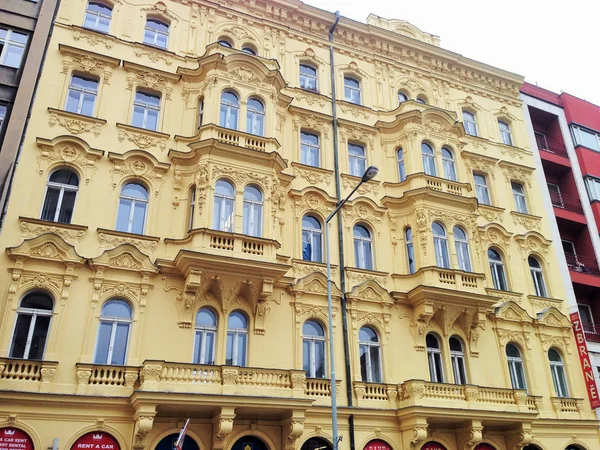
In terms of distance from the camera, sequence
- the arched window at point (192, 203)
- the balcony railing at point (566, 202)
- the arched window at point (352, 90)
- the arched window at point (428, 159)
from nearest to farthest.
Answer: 1. the arched window at point (192, 203)
2. the arched window at point (428, 159)
3. the arched window at point (352, 90)
4. the balcony railing at point (566, 202)

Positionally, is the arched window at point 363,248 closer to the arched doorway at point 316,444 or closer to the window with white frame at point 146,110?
the arched doorway at point 316,444

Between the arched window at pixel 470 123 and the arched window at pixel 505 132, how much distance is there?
186cm

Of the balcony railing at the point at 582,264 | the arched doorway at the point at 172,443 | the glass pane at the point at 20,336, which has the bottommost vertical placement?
the arched doorway at the point at 172,443

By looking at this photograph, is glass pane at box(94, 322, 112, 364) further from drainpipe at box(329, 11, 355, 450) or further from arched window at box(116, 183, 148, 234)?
drainpipe at box(329, 11, 355, 450)

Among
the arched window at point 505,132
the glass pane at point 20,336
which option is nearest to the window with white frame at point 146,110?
the glass pane at point 20,336

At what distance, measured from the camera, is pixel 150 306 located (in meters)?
18.1

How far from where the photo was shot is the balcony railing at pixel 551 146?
31722mm

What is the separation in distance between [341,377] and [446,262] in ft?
23.6

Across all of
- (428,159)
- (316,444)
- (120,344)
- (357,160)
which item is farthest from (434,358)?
(120,344)

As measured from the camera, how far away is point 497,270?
25.6m

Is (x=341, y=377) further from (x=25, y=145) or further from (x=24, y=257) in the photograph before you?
(x=25, y=145)

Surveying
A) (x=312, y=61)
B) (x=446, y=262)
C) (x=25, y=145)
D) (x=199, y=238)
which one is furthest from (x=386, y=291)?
(x=25, y=145)

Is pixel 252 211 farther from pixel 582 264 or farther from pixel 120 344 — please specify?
pixel 582 264

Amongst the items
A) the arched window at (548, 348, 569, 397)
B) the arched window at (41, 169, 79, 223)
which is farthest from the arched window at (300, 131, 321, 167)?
the arched window at (548, 348, 569, 397)
